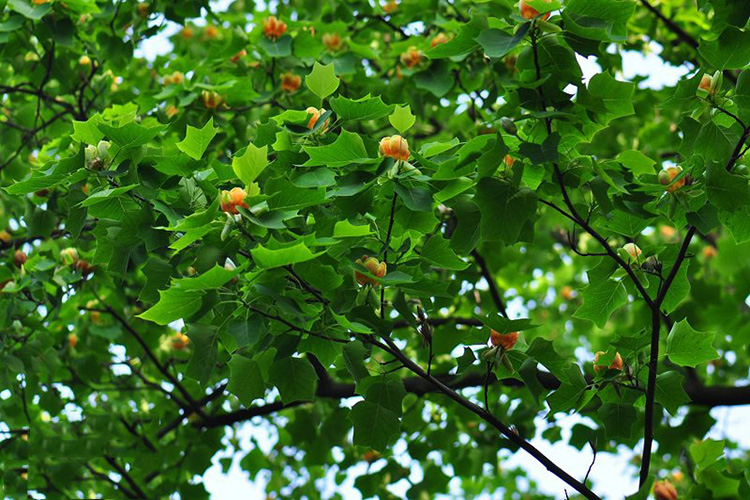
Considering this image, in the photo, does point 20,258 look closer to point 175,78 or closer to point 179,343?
point 175,78

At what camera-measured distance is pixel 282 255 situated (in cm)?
217

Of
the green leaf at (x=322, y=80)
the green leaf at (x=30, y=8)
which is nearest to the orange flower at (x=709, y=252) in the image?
the green leaf at (x=322, y=80)

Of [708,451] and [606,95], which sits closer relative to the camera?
[606,95]

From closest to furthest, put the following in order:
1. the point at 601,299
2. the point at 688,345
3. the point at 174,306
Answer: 1. the point at 174,306
2. the point at 688,345
3. the point at 601,299

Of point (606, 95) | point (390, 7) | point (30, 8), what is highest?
point (390, 7)

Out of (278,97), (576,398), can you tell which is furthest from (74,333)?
(576,398)

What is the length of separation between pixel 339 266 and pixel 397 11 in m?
3.05

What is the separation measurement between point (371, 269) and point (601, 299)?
40.1 inches

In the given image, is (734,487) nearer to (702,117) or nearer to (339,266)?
(702,117)

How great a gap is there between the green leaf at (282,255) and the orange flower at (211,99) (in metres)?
2.23

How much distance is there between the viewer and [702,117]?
2807 millimetres

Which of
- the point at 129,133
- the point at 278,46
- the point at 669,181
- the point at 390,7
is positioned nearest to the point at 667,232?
the point at 390,7

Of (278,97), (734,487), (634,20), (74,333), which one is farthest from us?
(634,20)

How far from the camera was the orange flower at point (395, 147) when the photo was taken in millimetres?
2541
